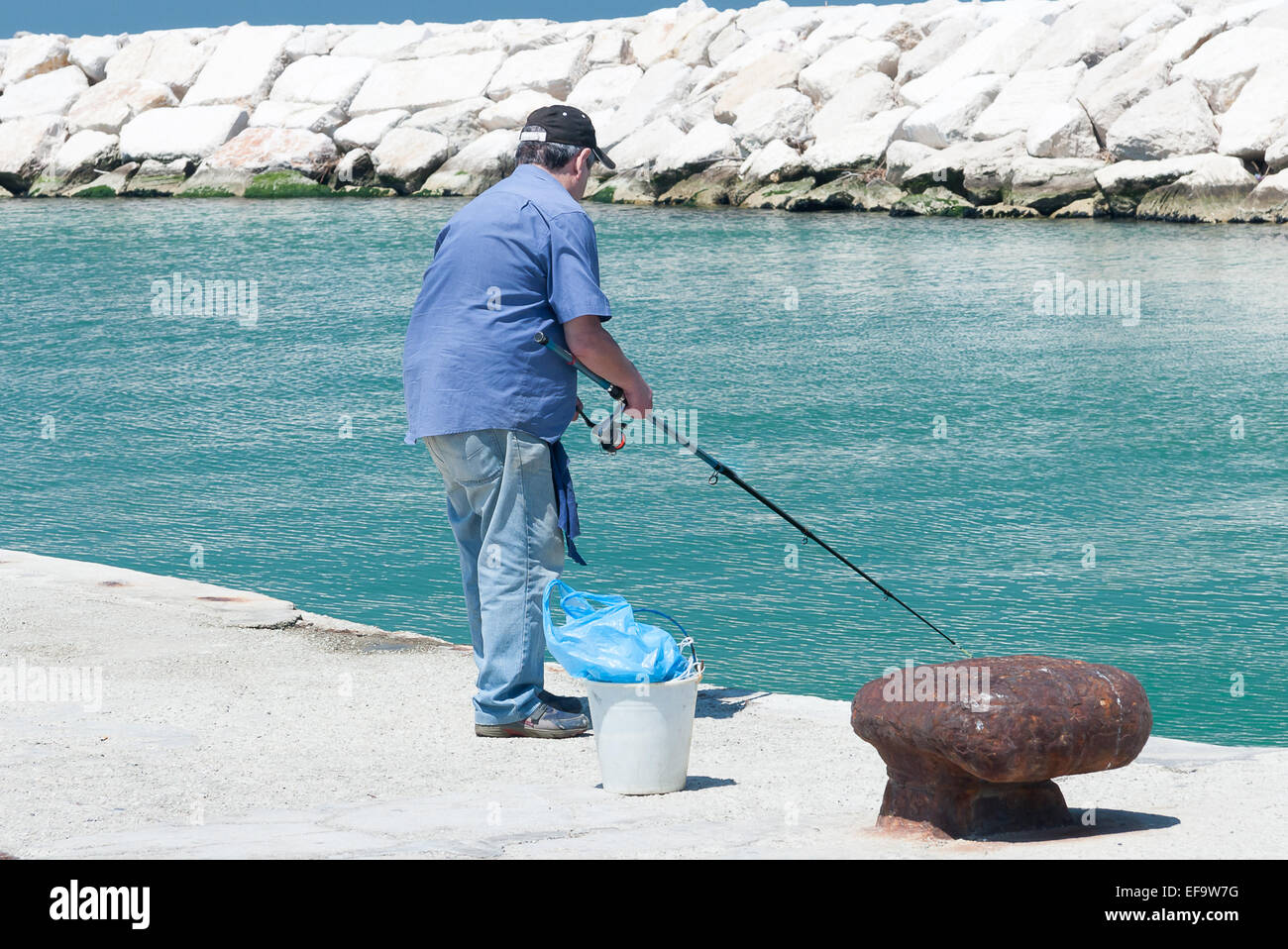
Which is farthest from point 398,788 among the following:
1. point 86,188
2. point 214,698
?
point 86,188

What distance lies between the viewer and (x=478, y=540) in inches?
189

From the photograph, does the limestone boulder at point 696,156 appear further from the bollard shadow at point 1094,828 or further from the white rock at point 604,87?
the bollard shadow at point 1094,828

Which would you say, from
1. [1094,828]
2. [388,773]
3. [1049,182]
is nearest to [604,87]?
[1049,182]

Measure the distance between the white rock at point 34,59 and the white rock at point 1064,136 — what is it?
1124 inches

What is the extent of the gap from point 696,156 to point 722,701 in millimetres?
25930

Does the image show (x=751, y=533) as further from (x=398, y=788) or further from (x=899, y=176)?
(x=899, y=176)

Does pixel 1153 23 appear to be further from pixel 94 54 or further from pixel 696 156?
pixel 94 54

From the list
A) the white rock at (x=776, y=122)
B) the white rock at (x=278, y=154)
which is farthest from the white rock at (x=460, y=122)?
the white rock at (x=776, y=122)

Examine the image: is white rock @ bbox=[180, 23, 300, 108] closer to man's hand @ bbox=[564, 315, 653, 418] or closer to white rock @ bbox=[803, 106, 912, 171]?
white rock @ bbox=[803, 106, 912, 171]

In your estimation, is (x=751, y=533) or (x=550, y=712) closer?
(x=550, y=712)

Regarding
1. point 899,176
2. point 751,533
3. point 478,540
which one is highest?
point 899,176

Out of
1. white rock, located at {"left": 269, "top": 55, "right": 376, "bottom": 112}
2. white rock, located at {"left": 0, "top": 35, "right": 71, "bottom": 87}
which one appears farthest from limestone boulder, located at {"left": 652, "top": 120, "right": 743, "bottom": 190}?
white rock, located at {"left": 0, "top": 35, "right": 71, "bottom": 87}

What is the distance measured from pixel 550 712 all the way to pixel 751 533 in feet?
13.3

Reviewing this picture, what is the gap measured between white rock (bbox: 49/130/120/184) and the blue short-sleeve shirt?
3422 cm
